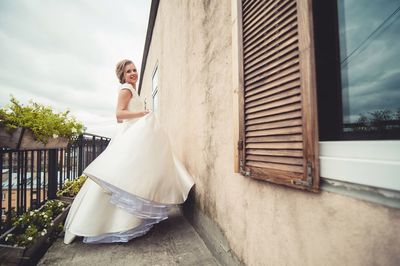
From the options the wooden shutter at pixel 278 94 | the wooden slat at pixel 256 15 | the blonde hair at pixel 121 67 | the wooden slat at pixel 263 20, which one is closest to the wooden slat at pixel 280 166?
the wooden shutter at pixel 278 94

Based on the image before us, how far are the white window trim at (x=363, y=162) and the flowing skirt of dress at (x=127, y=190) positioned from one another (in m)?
1.64

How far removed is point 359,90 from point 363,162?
35cm

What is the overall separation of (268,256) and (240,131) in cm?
80

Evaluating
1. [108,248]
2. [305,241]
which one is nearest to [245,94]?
[305,241]

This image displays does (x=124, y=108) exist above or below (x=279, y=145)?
above

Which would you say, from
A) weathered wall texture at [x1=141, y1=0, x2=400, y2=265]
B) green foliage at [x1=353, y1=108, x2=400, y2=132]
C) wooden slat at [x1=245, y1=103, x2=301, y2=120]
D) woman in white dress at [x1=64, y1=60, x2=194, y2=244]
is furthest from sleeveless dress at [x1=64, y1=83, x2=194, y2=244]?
green foliage at [x1=353, y1=108, x2=400, y2=132]

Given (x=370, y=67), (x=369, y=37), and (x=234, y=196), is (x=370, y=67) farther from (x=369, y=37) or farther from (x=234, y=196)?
(x=234, y=196)

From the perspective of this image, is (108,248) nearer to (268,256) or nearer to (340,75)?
(268,256)

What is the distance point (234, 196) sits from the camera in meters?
1.65

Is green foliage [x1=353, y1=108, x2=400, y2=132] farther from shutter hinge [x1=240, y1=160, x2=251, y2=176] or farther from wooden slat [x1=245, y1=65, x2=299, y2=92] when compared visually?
shutter hinge [x1=240, y1=160, x2=251, y2=176]

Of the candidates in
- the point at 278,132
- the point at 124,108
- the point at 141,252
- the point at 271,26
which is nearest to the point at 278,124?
the point at 278,132

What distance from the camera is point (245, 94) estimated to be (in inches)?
55.8

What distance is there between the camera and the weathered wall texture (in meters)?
0.72

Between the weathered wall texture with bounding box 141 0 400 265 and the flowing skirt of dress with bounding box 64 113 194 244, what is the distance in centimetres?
50
